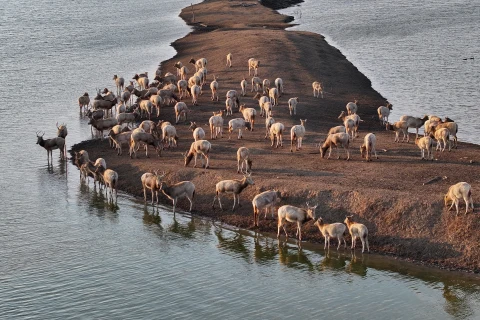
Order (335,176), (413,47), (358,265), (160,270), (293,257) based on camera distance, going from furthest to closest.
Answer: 1. (413,47)
2. (335,176)
3. (293,257)
4. (358,265)
5. (160,270)

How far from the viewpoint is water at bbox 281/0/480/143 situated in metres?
50.8

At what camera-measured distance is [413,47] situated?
244ft

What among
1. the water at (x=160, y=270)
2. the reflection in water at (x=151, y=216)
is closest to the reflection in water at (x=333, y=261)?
the water at (x=160, y=270)

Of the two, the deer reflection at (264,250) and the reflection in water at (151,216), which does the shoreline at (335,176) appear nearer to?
the deer reflection at (264,250)

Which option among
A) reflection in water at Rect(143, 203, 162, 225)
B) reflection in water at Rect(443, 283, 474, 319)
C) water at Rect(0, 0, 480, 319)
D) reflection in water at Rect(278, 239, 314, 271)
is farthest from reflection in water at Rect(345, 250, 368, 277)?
reflection in water at Rect(143, 203, 162, 225)

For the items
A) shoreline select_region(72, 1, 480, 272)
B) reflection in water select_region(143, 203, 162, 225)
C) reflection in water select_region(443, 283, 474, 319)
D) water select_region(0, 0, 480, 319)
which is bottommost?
reflection in water select_region(443, 283, 474, 319)

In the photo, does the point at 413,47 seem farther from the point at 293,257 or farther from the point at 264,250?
the point at 293,257

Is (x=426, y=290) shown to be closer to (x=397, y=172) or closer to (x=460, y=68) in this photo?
(x=397, y=172)

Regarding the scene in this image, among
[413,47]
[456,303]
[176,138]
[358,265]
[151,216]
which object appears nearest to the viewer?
[456,303]

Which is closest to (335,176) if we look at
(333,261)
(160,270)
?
(333,261)

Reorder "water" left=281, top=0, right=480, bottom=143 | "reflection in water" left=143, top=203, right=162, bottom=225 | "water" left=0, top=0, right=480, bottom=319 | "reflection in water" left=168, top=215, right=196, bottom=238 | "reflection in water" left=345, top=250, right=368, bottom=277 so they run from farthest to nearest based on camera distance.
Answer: "water" left=281, top=0, right=480, bottom=143 < "reflection in water" left=143, top=203, right=162, bottom=225 < "reflection in water" left=168, top=215, right=196, bottom=238 < "reflection in water" left=345, top=250, right=368, bottom=277 < "water" left=0, top=0, right=480, bottom=319

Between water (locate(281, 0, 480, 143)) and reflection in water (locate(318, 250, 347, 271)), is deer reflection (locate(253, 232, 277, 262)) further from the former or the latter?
water (locate(281, 0, 480, 143))

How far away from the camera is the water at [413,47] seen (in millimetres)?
50781

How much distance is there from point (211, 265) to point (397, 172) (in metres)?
9.90
